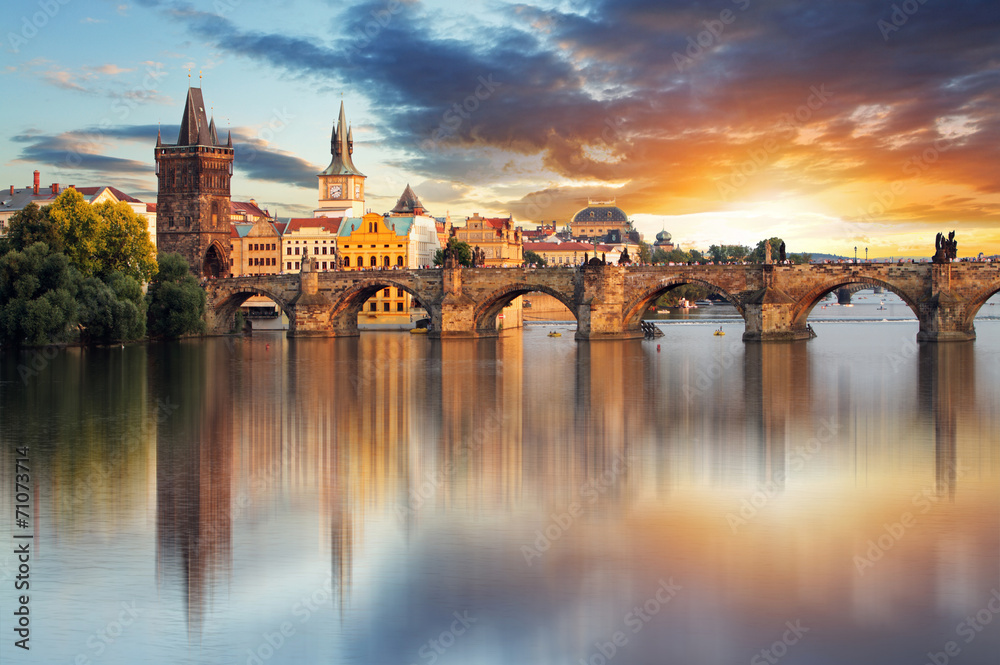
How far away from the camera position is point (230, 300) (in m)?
80.7

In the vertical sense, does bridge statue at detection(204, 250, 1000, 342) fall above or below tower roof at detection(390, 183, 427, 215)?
below

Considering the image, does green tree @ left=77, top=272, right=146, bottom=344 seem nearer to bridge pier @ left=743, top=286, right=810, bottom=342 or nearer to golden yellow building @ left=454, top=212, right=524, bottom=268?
bridge pier @ left=743, top=286, right=810, bottom=342

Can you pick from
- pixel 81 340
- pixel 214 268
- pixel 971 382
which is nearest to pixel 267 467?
pixel 971 382

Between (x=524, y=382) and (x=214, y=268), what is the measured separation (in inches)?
2402

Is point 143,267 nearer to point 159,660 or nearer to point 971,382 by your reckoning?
point 971,382


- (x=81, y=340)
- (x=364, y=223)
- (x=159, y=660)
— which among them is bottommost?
(x=159, y=660)

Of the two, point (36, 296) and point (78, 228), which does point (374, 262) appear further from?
point (36, 296)

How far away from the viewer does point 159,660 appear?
12.7 m

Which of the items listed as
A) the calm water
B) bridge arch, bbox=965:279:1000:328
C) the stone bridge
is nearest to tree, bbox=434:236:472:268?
the stone bridge

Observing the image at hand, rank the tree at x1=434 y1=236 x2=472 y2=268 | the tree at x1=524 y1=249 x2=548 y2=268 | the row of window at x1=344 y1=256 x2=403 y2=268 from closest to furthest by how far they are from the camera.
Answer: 1. the row of window at x1=344 y1=256 x2=403 y2=268
2. the tree at x1=434 y1=236 x2=472 y2=268
3. the tree at x1=524 y1=249 x2=548 y2=268

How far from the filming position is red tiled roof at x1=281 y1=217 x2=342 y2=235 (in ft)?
342

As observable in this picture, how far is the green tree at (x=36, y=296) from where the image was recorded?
54.4 m

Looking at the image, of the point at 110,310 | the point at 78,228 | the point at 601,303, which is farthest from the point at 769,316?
the point at 78,228

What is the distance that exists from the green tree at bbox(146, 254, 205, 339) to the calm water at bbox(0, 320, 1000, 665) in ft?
105
